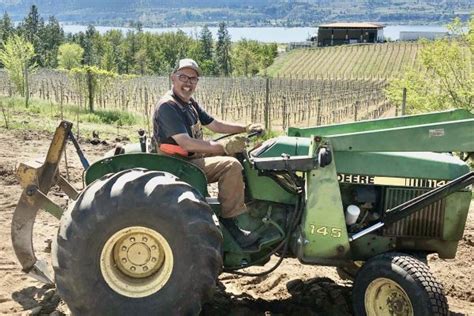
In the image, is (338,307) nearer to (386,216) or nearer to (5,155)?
(386,216)

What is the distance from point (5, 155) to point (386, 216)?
8054 mm

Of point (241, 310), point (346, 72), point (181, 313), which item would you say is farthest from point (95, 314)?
point (346, 72)

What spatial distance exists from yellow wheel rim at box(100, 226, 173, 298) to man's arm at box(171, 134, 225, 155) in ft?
2.38

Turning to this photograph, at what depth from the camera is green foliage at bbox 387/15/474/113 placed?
A: 48.6ft

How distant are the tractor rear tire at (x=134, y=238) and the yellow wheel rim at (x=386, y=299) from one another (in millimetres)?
1103

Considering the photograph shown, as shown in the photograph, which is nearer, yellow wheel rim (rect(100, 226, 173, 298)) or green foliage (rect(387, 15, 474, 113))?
yellow wheel rim (rect(100, 226, 173, 298))

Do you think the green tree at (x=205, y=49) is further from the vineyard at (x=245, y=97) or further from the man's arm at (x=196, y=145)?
the man's arm at (x=196, y=145)

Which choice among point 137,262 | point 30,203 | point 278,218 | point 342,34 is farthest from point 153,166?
point 342,34

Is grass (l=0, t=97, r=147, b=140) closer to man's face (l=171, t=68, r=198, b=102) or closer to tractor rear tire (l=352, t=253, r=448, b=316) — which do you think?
man's face (l=171, t=68, r=198, b=102)

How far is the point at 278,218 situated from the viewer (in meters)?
4.70

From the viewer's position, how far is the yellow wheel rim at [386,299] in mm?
4137

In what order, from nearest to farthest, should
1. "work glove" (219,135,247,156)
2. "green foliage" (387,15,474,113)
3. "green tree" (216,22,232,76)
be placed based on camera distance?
"work glove" (219,135,247,156), "green foliage" (387,15,474,113), "green tree" (216,22,232,76)

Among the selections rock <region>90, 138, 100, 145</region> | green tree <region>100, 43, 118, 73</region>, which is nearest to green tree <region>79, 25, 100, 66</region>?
green tree <region>100, 43, 118, 73</region>

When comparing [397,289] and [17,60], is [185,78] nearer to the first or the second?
[397,289]
